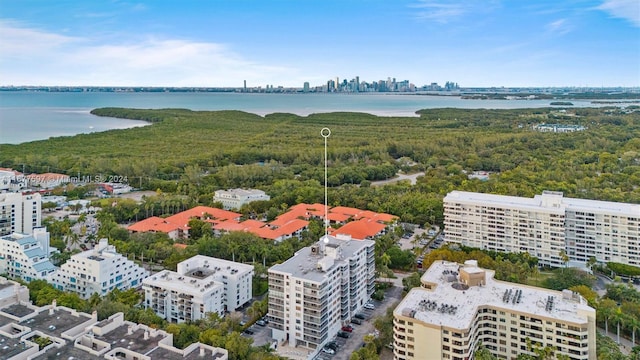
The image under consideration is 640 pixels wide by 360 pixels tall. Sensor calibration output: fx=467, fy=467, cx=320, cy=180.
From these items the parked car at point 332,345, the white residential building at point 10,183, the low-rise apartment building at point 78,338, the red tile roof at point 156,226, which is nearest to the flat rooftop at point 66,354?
the low-rise apartment building at point 78,338

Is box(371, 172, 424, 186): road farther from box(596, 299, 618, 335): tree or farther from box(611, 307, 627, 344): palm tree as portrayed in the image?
box(611, 307, 627, 344): palm tree

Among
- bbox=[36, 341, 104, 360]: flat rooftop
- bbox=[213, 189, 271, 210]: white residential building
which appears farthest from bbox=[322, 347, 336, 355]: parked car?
bbox=[213, 189, 271, 210]: white residential building

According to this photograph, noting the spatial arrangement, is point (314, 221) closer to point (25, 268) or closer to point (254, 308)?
point (254, 308)

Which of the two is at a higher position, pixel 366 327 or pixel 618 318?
pixel 618 318

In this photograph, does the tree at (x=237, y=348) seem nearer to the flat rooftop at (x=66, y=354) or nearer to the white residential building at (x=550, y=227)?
the flat rooftop at (x=66, y=354)

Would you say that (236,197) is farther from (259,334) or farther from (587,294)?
(587,294)

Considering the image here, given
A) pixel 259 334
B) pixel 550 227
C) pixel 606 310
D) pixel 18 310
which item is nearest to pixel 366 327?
pixel 259 334
